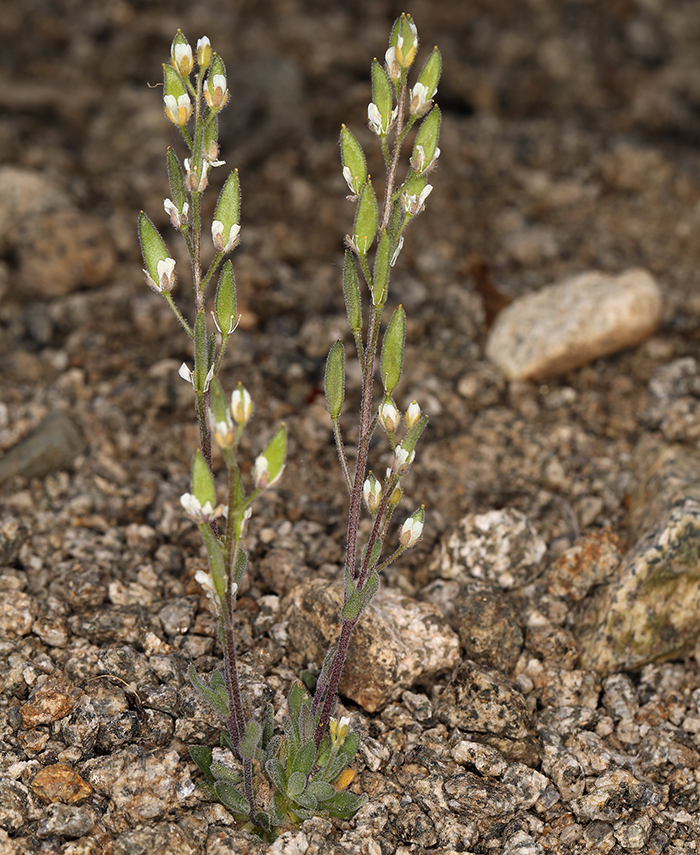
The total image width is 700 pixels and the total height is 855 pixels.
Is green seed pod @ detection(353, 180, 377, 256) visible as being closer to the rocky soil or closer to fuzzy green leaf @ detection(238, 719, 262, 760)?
the rocky soil

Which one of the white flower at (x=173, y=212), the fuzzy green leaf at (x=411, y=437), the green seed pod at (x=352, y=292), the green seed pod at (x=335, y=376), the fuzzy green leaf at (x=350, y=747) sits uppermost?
the white flower at (x=173, y=212)

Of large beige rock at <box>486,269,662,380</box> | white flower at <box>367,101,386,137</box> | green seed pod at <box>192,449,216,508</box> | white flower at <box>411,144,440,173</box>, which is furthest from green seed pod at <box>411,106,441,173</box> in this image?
large beige rock at <box>486,269,662,380</box>

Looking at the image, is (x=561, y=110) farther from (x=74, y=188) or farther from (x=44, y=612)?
(x=44, y=612)

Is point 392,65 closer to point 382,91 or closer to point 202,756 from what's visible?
point 382,91

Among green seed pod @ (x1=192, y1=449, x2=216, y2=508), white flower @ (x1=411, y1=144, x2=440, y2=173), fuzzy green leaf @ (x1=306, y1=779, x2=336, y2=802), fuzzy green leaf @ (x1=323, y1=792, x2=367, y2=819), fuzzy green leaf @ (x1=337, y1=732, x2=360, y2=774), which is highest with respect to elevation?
white flower @ (x1=411, y1=144, x2=440, y2=173)

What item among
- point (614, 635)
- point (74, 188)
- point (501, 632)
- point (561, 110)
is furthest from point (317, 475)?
point (561, 110)

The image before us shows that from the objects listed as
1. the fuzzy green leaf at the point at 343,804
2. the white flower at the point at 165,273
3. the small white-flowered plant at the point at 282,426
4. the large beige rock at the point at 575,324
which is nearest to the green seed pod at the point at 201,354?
the small white-flowered plant at the point at 282,426

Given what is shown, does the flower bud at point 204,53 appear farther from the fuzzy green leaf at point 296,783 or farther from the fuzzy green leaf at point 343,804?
the fuzzy green leaf at point 343,804
